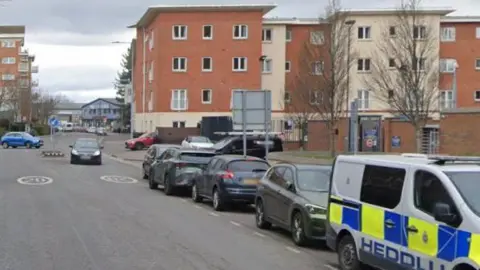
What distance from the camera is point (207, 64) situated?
63062mm

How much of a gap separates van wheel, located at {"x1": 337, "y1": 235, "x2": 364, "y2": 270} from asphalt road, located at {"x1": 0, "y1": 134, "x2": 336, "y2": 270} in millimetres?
595

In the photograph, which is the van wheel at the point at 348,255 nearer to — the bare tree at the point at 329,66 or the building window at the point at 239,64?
the bare tree at the point at 329,66

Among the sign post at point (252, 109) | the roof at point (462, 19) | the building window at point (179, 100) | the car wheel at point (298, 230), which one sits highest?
the roof at point (462, 19)

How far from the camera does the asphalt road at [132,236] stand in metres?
10.5

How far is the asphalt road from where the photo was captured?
34.5 feet

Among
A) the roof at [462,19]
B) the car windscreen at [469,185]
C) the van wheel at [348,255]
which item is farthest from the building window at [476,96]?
the car windscreen at [469,185]

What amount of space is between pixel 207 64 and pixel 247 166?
44927mm

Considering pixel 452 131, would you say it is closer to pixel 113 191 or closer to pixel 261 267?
pixel 113 191

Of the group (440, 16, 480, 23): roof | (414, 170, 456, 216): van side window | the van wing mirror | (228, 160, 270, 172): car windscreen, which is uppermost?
(440, 16, 480, 23): roof

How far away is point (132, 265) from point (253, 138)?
88.6 ft

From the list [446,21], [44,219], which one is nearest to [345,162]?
[44,219]

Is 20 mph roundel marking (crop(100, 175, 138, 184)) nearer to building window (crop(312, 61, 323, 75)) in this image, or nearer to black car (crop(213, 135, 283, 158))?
black car (crop(213, 135, 283, 158))

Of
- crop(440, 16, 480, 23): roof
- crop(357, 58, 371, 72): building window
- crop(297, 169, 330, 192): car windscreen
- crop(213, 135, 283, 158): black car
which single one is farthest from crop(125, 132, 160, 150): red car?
crop(297, 169, 330, 192): car windscreen

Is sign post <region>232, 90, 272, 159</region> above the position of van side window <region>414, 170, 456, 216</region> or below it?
above
